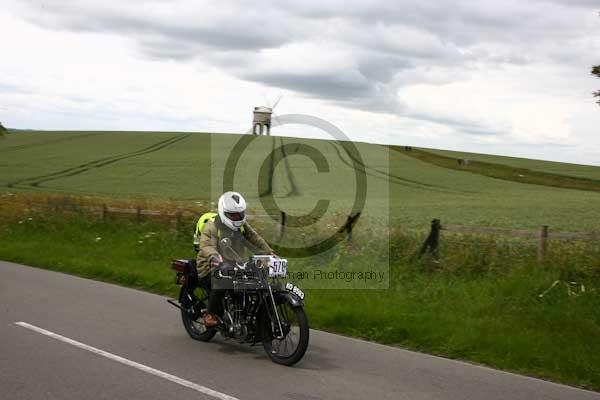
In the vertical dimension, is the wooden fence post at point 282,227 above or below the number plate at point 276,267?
below

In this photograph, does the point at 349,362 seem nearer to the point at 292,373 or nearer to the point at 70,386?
the point at 292,373

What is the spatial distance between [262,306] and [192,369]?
1.16 metres

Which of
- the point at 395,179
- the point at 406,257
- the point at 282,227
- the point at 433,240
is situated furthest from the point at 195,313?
the point at 395,179

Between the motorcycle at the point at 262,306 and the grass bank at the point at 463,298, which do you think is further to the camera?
the grass bank at the point at 463,298

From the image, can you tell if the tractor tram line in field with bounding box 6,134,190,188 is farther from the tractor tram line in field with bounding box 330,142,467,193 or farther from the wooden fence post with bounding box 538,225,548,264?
the wooden fence post with bounding box 538,225,548,264

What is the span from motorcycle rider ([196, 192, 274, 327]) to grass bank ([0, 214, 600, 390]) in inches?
82.0

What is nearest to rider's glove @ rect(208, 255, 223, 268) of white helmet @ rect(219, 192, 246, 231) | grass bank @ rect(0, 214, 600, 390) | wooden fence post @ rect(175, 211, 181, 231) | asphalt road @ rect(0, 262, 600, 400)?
white helmet @ rect(219, 192, 246, 231)

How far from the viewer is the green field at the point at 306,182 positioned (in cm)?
2922

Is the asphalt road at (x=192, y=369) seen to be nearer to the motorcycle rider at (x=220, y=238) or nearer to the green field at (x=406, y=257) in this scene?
the motorcycle rider at (x=220, y=238)

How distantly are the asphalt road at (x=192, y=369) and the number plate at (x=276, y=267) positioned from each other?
1036mm

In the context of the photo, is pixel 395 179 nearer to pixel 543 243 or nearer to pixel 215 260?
pixel 543 243

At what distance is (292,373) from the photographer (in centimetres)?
684

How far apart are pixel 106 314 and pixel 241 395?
4.33 m

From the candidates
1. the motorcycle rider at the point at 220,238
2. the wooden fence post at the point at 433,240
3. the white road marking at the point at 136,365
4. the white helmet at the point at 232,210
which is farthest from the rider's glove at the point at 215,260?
the wooden fence post at the point at 433,240
